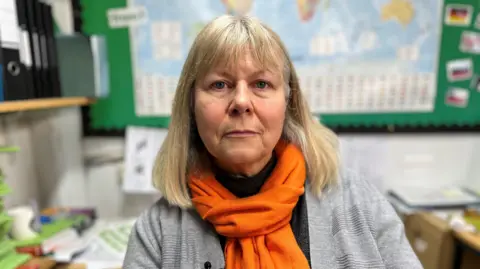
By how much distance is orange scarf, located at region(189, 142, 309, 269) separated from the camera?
2.60ft

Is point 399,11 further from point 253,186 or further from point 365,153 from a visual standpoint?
point 253,186

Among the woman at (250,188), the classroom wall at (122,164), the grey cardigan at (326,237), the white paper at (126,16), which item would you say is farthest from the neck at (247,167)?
the white paper at (126,16)

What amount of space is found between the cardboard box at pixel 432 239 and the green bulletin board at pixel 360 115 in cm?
45

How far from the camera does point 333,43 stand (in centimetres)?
153

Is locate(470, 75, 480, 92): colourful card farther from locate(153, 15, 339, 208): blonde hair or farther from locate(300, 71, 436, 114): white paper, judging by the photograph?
locate(153, 15, 339, 208): blonde hair

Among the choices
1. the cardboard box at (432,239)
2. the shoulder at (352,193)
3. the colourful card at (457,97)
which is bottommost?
the cardboard box at (432,239)

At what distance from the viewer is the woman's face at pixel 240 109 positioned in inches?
30.5

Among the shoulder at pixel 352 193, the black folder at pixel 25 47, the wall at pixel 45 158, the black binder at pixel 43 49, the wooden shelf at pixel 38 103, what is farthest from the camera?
the wall at pixel 45 158

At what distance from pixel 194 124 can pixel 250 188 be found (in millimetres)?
235

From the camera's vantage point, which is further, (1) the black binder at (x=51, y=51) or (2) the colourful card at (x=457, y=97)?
(2) the colourful card at (x=457, y=97)

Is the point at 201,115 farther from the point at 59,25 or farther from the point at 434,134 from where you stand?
the point at 434,134

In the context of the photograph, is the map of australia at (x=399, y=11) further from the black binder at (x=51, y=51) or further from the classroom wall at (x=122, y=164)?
the black binder at (x=51, y=51)

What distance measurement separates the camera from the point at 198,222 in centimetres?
86

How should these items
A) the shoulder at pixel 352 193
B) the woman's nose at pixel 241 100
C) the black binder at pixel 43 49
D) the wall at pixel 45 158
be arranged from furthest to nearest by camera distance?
the wall at pixel 45 158
the black binder at pixel 43 49
the shoulder at pixel 352 193
the woman's nose at pixel 241 100
